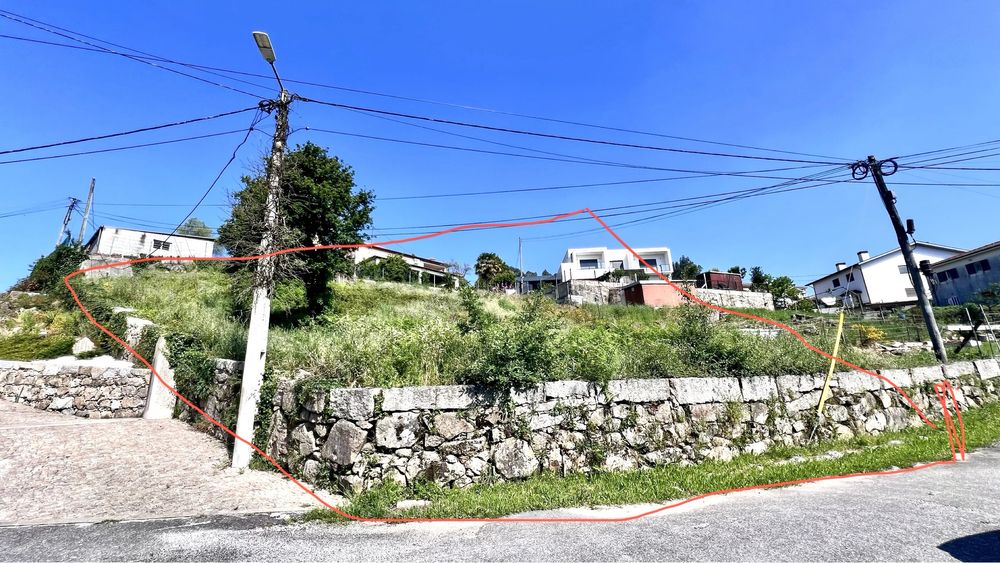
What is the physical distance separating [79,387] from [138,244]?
2893 cm

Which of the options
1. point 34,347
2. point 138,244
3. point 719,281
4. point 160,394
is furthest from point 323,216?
point 719,281

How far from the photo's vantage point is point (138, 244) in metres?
31.7

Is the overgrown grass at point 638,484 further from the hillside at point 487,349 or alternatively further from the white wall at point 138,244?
the white wall at point 138,244

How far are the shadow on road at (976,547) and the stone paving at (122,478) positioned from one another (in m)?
6.60

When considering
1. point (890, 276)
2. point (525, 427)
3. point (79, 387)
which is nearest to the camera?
point (525, 427)

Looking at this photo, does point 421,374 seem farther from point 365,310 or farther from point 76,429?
point 365,310

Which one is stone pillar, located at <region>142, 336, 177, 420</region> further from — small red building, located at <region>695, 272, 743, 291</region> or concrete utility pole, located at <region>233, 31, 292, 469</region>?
small red building, located at <region>695, 272, 743, 291</region>

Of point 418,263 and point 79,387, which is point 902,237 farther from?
point 418,263

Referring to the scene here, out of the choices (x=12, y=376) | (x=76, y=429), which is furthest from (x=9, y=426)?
(x=12, y=376)

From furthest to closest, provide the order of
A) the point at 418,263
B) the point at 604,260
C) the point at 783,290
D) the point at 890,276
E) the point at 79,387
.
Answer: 1. the point at 604,260
2. the point at 418,263
3. the point at 890,276
4. the point at 783,290
5. the point at 79,387

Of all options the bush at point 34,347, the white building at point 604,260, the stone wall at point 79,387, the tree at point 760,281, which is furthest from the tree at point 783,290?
the bush at point 34,347

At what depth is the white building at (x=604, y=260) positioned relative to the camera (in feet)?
167

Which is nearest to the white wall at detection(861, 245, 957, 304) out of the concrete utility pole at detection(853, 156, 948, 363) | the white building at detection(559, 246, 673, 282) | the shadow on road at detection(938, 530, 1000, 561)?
the white building at detection(559, 246, 673, 282)

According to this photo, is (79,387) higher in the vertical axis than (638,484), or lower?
higher
